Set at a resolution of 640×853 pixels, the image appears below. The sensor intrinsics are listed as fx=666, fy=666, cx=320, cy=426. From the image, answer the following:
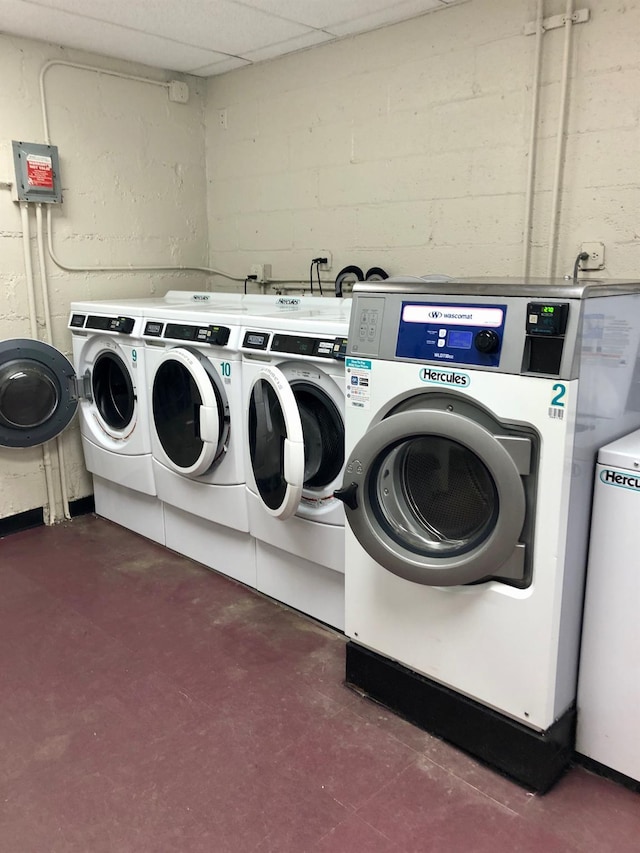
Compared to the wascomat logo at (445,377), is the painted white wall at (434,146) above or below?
above

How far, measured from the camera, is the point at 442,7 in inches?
113

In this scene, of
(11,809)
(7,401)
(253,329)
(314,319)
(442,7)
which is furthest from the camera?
(7,401)

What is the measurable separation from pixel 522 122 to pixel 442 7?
2.14 ft

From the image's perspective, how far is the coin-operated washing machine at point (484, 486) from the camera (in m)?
1.62

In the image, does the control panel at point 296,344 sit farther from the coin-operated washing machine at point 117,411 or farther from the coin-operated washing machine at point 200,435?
the coin-operated washing machine at point 117,411

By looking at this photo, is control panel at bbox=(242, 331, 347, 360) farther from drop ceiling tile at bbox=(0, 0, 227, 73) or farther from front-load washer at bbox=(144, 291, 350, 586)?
drop ceiling tile at bbox=(0, 0, 227, 73)

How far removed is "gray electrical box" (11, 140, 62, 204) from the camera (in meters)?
3.32

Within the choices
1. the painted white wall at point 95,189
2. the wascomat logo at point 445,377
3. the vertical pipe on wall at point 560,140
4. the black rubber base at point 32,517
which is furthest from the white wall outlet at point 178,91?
the wascomat logo at point 445,377

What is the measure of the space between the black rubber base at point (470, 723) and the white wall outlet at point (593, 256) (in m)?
1.65

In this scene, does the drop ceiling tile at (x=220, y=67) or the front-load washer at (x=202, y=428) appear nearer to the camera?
the front-load washer at (x=202, y=428)

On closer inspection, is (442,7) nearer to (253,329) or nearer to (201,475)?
(253,329)

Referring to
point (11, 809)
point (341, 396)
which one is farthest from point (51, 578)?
point (341, 396)

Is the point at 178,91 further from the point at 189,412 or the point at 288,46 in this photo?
the point at 189,412

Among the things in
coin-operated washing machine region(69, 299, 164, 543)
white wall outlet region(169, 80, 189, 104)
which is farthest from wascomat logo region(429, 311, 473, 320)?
white wall outlet region(169, 80, 189, 104)
